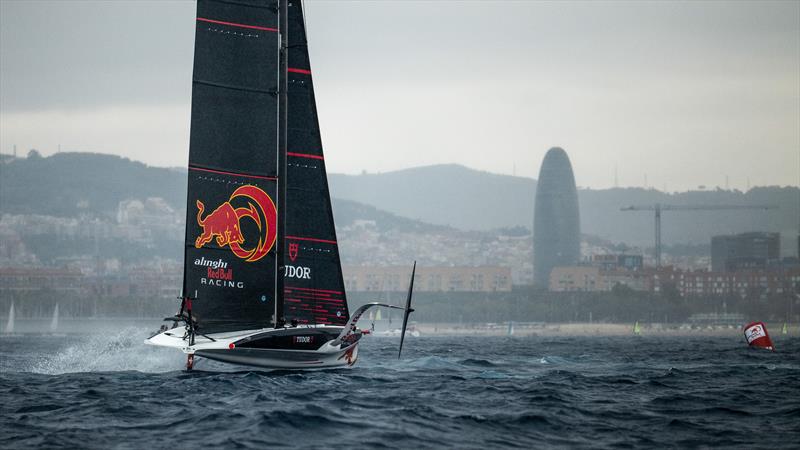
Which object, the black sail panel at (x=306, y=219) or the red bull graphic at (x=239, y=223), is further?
the black sail panel at (x=306, y=219)

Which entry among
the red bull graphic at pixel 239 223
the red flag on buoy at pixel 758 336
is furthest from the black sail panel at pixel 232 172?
the red flag on buoy at pixel 758 336

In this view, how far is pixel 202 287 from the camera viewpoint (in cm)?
3172

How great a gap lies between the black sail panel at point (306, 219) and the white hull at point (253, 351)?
957 mm

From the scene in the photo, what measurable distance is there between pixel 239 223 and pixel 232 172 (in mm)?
1425

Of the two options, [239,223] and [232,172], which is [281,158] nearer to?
[232,172]

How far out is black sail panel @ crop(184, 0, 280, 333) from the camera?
31.9 m

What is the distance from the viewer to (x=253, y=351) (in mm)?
30984

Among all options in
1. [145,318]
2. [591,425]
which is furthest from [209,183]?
[145,318]

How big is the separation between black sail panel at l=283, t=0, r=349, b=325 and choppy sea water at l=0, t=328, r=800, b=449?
195cm

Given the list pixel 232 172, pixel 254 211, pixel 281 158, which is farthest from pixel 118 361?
pixel 281 158

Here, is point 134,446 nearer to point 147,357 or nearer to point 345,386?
point 345,386

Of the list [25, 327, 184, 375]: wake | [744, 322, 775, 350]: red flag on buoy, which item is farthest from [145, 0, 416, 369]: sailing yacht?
[744, 322, 775, 350]: red flag on buoy

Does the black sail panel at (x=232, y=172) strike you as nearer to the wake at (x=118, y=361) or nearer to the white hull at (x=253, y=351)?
the white hull at (x=253, y=351)

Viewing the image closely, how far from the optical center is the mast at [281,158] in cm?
3238
